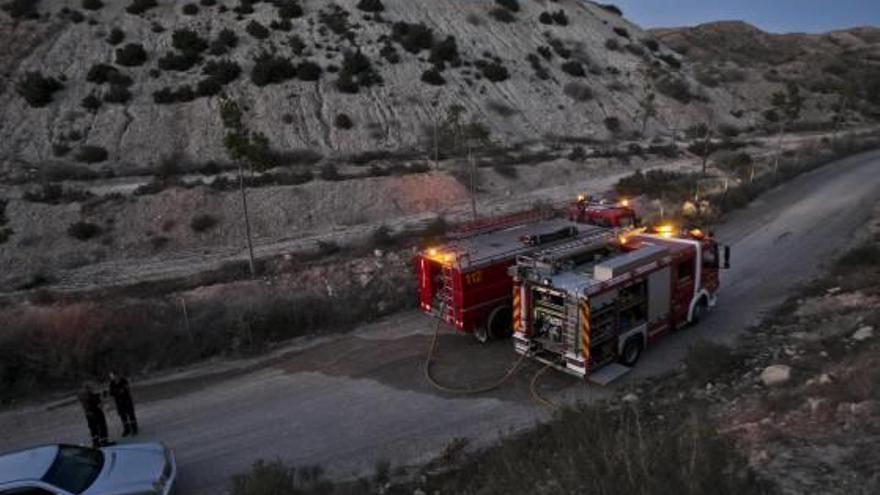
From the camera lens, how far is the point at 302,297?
68.4ft

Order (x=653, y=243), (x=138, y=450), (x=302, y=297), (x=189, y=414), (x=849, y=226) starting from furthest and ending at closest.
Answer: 1. (x=849, y=226)
2. (x=302, y=297)
3. (x=653, y=243)
4. (x=189, y=414)
5. (x=138, y=450)

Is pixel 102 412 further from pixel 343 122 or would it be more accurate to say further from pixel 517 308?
pixel 343 122

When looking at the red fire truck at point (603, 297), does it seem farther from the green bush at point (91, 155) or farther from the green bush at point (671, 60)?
the green bush at point (671, 60)

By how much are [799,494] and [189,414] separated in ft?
41.2

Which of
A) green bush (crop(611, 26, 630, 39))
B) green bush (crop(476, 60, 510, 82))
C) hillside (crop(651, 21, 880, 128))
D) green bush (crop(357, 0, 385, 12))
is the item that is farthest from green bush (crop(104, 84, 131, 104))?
hillside (crop(651, 21, 880, 128))

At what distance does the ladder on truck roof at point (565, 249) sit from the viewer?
1552cm

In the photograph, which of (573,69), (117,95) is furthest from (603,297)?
(573,69)

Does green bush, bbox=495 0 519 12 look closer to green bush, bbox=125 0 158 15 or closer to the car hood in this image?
green bush, bbox=125 0 158 15

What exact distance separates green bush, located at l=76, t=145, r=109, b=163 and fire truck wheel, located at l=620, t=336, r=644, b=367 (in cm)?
3578

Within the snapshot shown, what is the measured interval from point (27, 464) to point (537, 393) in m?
10.0

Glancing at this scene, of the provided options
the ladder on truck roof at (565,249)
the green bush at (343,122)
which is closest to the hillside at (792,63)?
the green bush at (343,122)

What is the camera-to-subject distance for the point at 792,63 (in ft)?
290

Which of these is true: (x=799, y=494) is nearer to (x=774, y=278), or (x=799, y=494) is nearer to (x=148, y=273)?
(x=774, y=278)

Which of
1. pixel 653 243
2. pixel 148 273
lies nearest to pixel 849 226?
pixel 653 243
